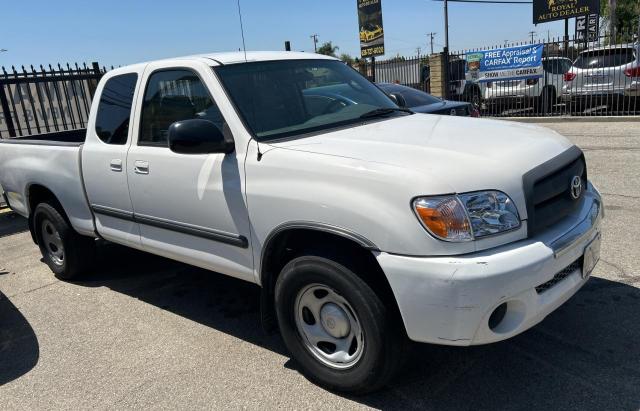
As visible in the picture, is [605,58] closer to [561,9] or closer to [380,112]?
[561,9]

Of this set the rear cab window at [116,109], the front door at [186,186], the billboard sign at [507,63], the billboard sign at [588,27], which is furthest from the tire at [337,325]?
the billboard sign at [588,27]

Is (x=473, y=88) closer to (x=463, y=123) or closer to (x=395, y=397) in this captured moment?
(x=463, y=123)

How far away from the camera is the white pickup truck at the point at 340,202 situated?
253 cm

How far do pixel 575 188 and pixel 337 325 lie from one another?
1564mm

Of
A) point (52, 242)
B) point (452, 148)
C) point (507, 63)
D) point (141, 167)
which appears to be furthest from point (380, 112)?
point (507, 63)

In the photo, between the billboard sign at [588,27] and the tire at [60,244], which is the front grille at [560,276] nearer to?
the tire at [60,244]

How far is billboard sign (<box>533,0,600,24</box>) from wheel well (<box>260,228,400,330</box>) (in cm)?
2185

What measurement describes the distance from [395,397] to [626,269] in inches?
98.5

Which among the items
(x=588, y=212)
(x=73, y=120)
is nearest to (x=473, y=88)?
(x=73, y=120)

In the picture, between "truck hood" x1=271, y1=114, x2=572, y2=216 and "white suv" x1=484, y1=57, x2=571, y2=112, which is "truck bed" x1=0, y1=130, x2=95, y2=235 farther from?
"white suv" x1=484, y1=57, x2=571, y2=112

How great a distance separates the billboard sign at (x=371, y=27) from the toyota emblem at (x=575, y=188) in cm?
1905

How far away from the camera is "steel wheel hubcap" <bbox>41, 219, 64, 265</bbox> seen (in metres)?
5.27

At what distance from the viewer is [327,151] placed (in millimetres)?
2943

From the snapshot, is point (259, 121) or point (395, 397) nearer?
point (395, 397)
